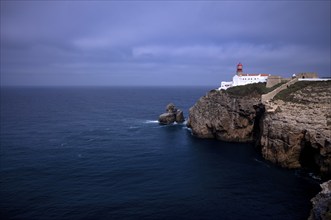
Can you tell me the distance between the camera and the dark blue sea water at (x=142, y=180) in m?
39.3

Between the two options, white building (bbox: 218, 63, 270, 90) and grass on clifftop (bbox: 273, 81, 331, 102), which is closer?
grass on clifftop (bbox: 273, 81, 331, 102)

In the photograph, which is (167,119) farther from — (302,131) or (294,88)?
(302,131)

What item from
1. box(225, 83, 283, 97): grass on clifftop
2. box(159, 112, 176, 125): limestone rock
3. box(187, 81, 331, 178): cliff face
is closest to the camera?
box(187, 81, 331, 178): cliff face

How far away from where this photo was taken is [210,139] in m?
80.3

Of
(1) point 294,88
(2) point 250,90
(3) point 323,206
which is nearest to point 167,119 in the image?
(2) point 250,90

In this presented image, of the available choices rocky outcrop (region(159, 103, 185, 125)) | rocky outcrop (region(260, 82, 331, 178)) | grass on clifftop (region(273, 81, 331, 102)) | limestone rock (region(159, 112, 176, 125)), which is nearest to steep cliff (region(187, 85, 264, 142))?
grass on clifftop (region(273, 81, 331, 102))

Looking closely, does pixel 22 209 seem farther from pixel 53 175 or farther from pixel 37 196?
pixel 53 175

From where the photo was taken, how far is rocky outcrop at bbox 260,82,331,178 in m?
49.4

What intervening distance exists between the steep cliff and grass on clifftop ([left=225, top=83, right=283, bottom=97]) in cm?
28

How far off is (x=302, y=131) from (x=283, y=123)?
161 inches

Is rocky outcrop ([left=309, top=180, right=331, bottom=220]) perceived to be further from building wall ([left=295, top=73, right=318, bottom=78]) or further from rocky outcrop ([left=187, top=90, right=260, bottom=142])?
building wall ([left=295, top=73, right=318, bottom=78])

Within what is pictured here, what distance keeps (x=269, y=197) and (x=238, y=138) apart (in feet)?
111

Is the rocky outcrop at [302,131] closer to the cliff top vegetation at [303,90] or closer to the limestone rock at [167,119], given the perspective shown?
the cliff top vegetation at [303,90]

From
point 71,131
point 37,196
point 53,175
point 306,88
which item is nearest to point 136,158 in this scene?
point 53,175
